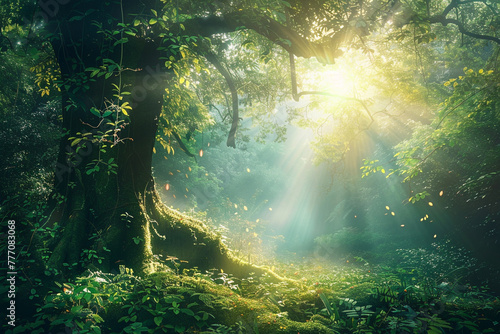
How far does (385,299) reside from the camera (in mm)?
3043

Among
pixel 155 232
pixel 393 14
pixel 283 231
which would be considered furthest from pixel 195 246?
pixel 283 231

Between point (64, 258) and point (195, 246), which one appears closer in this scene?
point (64, 258)

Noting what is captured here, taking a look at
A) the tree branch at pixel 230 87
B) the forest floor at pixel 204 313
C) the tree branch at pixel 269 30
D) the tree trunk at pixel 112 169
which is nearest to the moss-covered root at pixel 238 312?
the forest floor at pixel 204 313

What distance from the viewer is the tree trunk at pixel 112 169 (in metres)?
3.72

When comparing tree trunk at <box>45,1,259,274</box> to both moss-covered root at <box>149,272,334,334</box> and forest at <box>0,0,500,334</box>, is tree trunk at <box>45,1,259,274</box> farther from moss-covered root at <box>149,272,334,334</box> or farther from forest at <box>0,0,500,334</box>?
moss-covered root at <box>149,272,334,334</box>

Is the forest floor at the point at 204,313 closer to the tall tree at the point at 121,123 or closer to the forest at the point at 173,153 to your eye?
the forest at the point at 173,153

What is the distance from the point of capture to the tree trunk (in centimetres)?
372

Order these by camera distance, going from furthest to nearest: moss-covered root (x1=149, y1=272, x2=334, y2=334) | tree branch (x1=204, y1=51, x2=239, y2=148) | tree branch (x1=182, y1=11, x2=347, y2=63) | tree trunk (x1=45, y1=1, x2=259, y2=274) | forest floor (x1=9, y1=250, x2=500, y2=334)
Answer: tree branch (x1=204, y1=51, x2=239, y2=148), tree branch (x1=182, y1=11, x2=347, y2=63), tree trunk (x1=45, y1=1, x2=259, y2=274), moss-covered root (x1=149, y1=272, x2=334, y2=334), forest floor (x1=9, y1=250, x2=500, y2=334)

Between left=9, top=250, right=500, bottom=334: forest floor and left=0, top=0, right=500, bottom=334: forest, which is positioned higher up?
left=0, top=0, right=500, bottom=334: forest

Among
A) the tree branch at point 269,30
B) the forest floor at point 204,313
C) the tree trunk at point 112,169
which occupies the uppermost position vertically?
the tree branch at point 269,30

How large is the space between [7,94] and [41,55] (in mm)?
6092

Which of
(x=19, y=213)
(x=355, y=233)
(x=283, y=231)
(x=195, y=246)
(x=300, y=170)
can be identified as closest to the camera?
(x=19, y=213)

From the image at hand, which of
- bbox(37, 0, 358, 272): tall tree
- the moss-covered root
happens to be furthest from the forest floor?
bbox(37, 0, 358, 272): tall tree

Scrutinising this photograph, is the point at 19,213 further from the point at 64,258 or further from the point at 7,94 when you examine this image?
the point at 7,94
